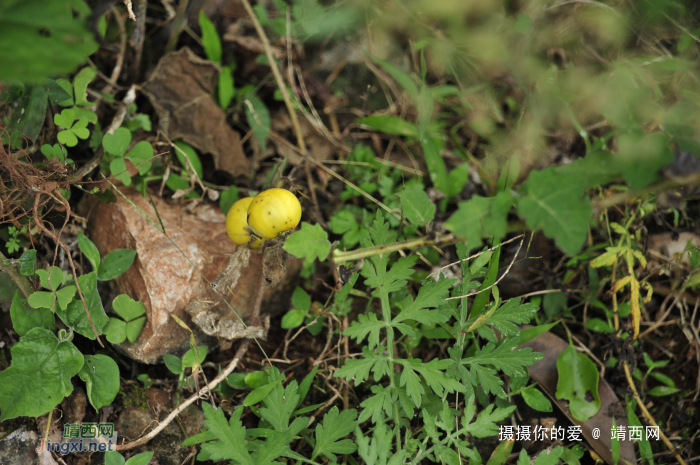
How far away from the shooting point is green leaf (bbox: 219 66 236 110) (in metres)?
2.97

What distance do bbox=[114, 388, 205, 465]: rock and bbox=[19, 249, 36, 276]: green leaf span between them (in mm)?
825

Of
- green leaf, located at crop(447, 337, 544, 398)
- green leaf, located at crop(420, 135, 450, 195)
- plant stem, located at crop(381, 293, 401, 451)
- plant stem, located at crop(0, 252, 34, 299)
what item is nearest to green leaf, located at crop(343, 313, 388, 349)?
plant stem, located at crop(381, 293, 401, 451)

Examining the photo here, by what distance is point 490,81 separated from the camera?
3.33 m

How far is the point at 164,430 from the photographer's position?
2213 mm

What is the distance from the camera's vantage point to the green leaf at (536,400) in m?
2.35

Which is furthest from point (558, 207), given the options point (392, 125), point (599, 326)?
point (392, 125)

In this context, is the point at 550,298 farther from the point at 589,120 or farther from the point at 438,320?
the point at 589,120

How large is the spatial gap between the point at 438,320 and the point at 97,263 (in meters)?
1.72

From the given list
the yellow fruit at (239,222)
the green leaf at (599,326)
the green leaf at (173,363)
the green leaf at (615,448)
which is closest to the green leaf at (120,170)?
the yellow fruit at (239,222)

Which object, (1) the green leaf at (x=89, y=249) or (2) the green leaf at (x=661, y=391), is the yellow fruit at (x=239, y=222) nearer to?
(1) the green leaf at (x=89, y=249)

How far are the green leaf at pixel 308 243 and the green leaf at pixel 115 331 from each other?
3.23 feet

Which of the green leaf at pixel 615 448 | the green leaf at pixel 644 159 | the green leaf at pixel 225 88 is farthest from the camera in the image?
the green leaf at pixel 225 88

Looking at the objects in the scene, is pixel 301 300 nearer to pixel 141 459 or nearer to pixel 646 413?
pixel 141 459

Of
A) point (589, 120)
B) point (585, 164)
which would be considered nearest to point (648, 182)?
point (585, 164)
